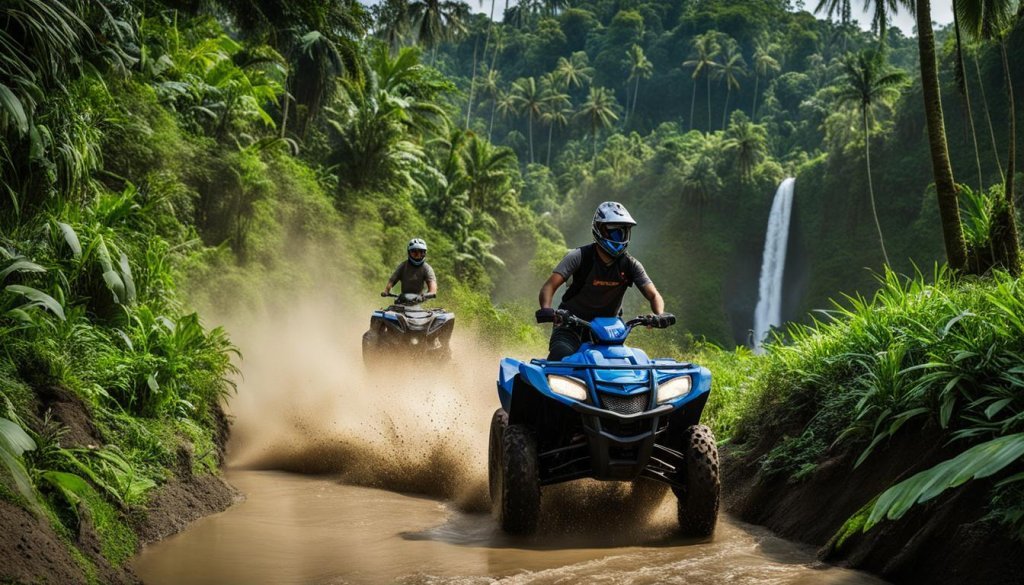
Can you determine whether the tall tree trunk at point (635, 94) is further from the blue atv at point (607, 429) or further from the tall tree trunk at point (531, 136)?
the blue atv at point (607, 429)

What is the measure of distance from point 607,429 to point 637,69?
104 m

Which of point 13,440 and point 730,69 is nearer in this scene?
point 13,440

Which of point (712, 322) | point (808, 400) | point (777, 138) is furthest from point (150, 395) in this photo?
point (777, 138)

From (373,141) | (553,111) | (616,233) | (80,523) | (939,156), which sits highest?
(553,111)

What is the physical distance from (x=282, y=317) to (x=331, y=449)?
12416mm

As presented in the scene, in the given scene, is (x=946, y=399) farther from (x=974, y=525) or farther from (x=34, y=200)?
(x=34, y=200)

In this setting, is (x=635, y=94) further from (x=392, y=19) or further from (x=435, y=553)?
(x=435, y=553)

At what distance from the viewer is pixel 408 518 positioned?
6.52 m

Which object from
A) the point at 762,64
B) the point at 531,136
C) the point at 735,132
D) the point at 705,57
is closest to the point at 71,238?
the point at 735,132

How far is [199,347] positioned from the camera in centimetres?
855

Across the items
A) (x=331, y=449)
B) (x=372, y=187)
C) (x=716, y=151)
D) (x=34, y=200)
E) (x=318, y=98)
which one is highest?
(x=716, y=151)

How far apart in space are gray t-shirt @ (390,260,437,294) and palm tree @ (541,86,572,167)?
271ft

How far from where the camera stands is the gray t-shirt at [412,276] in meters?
12.0

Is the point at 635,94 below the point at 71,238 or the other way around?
the other way around
